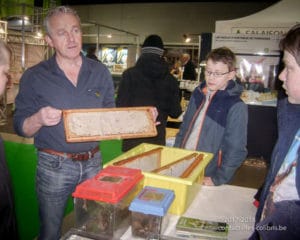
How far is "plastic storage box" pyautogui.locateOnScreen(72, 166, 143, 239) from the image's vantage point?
1.07 meters

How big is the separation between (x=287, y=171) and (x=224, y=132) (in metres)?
0.81

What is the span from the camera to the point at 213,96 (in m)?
2.03

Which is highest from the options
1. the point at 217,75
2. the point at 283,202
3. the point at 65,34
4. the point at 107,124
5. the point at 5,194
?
the point at 65,34

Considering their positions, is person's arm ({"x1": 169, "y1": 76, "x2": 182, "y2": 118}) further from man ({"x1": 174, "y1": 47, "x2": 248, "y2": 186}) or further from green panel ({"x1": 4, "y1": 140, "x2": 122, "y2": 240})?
green panel ({"x1": 4, "y1": 140, "x2": 122, "y2": 240})

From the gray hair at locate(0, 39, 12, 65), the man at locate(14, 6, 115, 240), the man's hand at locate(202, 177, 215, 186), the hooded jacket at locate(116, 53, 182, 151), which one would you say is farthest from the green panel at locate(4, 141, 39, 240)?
the man's hand at locate(202, 177, 215, 186)

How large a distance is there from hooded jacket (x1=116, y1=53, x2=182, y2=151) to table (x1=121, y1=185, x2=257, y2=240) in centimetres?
128

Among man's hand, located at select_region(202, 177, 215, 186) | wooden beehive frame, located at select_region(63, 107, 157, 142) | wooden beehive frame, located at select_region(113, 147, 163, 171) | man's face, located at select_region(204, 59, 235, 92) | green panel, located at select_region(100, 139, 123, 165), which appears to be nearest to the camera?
wooden beehive frame, located at select_region(113, 147, 163, 171)

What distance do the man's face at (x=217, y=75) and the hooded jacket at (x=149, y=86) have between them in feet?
2.76

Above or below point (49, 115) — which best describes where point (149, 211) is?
below

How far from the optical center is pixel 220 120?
6.47 feet

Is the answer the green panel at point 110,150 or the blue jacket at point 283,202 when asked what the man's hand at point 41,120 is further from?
the green panel at point 110,150

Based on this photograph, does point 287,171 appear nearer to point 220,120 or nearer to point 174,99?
point 220,120

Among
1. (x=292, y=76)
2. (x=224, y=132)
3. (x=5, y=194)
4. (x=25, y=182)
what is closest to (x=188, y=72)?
(x=25, y=182)

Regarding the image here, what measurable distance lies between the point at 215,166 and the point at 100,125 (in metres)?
0.82
